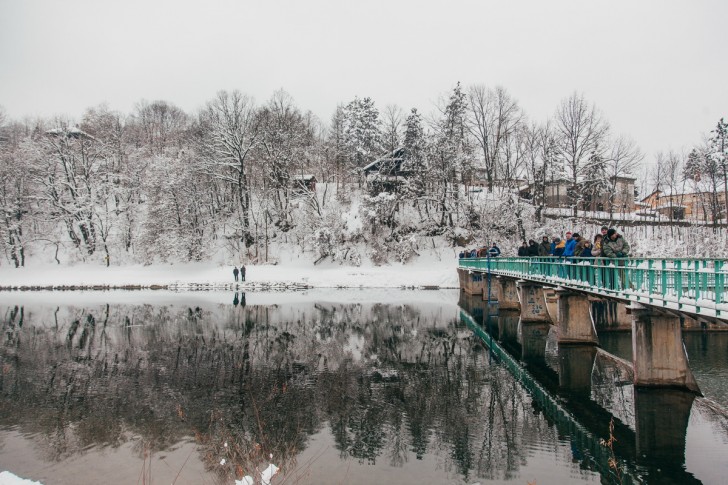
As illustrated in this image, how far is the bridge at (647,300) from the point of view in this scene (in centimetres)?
955

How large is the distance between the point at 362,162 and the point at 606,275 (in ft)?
167

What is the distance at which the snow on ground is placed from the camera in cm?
4766

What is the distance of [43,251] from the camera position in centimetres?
5828

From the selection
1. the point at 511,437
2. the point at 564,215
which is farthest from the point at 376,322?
the point at 564,215

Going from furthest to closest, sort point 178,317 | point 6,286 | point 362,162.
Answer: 1. point 362,162
2. point 6,286
3. point 178,317

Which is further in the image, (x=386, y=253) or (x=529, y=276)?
(x=386, y=253)

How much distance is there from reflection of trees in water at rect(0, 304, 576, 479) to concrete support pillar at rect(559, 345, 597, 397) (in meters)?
1.77

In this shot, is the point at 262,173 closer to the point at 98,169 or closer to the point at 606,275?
the point at 98,169

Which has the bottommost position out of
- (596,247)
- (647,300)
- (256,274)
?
(256,274)

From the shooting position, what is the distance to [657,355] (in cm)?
1220

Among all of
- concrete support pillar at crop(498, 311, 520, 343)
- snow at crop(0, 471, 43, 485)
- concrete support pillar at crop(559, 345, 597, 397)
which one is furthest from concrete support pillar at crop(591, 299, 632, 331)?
snow at crop(0, 471, 43, 485)

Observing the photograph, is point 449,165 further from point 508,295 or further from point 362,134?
point 508,295

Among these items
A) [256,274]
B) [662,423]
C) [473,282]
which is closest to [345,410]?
[662,423]

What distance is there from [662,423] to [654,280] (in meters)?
3.34
